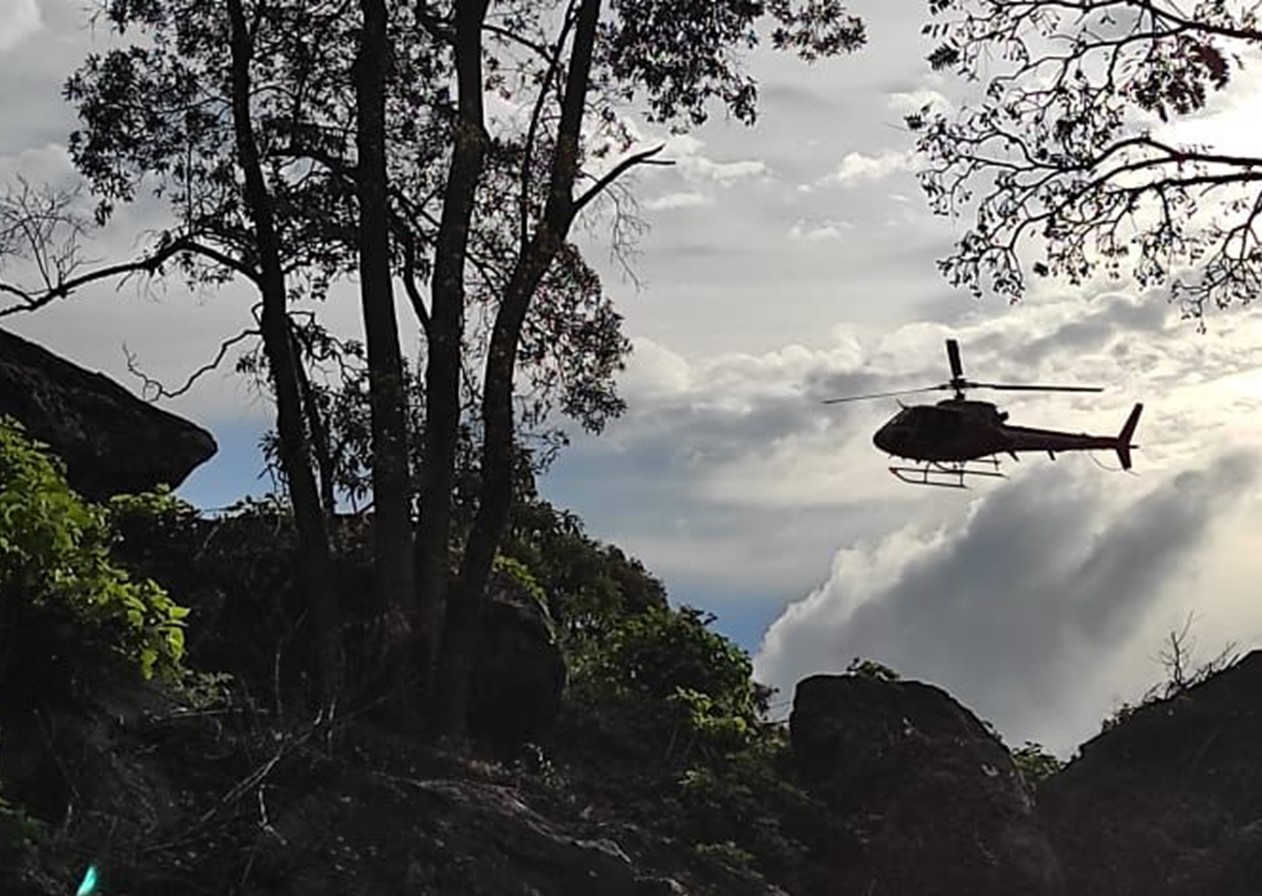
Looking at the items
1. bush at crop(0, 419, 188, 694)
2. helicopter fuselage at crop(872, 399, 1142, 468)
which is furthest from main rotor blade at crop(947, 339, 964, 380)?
bush at crop(0, 419, 188, 694)

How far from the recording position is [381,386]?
51.6 feet

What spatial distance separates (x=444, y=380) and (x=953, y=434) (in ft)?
14.1

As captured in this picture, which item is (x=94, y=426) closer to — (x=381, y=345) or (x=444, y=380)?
(x=381, y=345)

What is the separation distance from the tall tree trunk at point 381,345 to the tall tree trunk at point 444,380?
0.63 feet

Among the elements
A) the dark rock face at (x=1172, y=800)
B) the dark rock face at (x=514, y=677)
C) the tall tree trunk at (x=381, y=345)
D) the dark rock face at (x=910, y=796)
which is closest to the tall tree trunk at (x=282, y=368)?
the tall tree trunk at (x=381, y=345)

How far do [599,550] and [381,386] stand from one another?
6760 mm

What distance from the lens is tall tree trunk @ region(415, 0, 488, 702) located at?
15.6m

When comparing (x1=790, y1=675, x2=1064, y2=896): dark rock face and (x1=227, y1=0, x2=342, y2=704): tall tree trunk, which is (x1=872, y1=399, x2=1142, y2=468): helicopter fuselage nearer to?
(x1=790, y1=675, x2=1064, y2=896): dark rock face

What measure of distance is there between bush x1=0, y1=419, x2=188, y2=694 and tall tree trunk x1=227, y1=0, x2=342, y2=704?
10.6 feet

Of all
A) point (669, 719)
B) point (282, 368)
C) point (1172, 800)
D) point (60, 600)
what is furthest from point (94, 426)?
point (1172, 800)

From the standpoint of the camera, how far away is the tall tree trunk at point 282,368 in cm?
1527

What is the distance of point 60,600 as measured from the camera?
11594 mm

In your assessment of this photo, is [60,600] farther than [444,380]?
No

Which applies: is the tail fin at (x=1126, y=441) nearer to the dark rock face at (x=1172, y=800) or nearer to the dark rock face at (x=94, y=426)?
the dark rock face at (x=1172, y=800)
